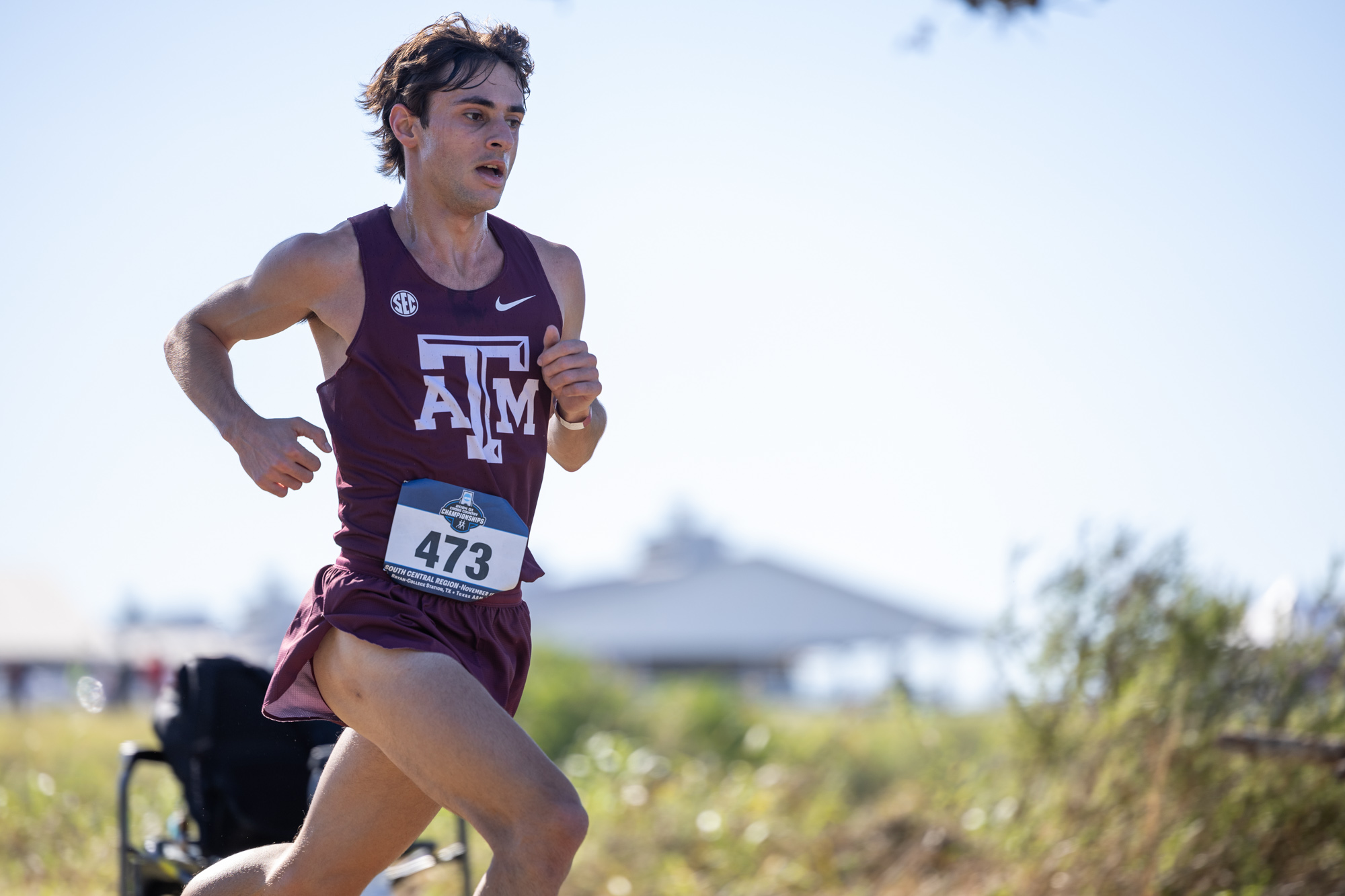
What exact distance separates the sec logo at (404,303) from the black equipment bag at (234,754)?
1.88 metres

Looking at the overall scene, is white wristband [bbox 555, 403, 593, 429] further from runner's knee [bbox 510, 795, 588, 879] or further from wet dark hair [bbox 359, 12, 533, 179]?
runner's knee [bbox 510, 795, 588, 879]

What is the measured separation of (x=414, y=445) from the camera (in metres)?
2.63

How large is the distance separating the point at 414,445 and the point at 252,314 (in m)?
0.50

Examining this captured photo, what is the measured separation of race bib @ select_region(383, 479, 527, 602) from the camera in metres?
2.57

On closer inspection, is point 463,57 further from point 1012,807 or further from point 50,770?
point 50,770

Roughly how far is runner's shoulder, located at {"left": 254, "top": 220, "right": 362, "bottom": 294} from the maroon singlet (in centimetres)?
4

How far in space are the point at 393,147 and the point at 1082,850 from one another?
13.7ft

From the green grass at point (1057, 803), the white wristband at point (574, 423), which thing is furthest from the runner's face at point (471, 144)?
the green grass at point (1057, 803)

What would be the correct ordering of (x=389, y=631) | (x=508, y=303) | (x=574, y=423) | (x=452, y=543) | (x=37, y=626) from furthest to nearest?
(x=37, y=626)
(x=574, y=423)
(x=508, y=303)
(x=452, y=543)
(x=389, y=631)

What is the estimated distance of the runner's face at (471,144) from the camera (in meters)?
2.79

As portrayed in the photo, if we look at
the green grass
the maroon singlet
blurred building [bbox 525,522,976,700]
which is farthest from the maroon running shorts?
blurred building [bbox 525,522,976,700]

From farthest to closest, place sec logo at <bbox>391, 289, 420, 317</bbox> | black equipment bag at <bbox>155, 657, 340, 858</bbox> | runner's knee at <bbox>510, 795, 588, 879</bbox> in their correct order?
black equipment bag at <bbox>155, 657, 340, 858</bbox>, sec logo at <bbox>391, 289, 420, 317</bbox>, runner's knee at <bbox>510, 795, 588, 879</bbox>

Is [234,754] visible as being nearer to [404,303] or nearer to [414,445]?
[414,445]

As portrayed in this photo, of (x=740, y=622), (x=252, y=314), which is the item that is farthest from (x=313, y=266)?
(x=740, y=622)
